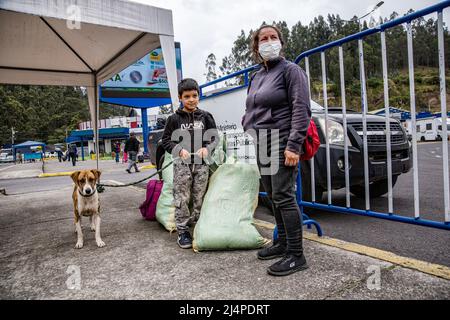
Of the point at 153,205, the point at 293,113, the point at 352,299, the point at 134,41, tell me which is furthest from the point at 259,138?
the point at 134,41

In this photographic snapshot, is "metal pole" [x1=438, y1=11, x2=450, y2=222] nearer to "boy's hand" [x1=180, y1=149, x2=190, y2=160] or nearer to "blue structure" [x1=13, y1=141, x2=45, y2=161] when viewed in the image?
"boy's hand" [x1=180, y1=149, x2=190, y2=160]

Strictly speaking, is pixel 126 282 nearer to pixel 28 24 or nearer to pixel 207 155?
pixel 207 155

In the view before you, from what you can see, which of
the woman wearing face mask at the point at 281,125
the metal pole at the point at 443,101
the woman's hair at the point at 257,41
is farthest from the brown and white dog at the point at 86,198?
the metal pole at the point at 443,101

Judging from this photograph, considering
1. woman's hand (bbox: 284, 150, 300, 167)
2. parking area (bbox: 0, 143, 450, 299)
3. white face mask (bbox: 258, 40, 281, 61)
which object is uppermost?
white face mask (bbox: 258, 40, 281, 61)

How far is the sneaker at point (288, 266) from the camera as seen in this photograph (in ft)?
6.74

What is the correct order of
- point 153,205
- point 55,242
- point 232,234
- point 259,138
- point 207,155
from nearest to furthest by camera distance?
point 259,138, point 232,234, point 207,155, point 55,242, point 153,205

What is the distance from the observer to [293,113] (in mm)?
2049

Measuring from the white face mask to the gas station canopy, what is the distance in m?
1.76

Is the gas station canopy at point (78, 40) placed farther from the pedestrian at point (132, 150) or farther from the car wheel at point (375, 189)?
the pedestrian at point (132, 150)

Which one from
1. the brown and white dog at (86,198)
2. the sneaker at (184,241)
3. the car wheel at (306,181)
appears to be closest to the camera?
the sneaker at (184,241)

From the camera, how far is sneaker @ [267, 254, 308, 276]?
205 cm

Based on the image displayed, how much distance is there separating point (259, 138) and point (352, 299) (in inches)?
47.9

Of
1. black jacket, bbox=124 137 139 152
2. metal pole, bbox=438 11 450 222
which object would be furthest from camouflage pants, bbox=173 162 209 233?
black jacket, bbox=124 137 139 152
